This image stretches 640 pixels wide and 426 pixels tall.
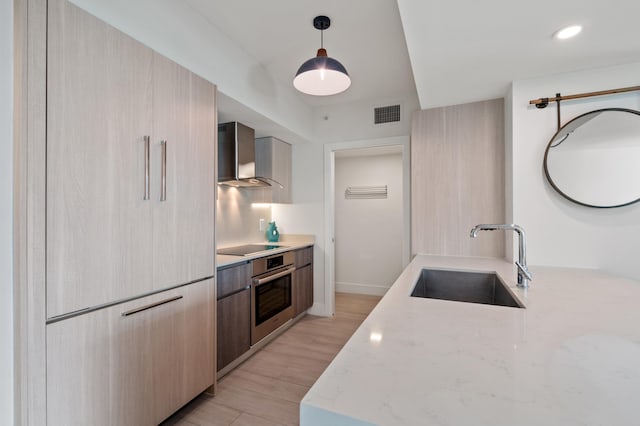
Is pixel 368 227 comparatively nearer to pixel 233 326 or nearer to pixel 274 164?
pixel 274 164

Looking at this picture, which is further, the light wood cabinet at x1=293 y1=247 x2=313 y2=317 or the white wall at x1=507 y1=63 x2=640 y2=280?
the light wood cabinet at x1=293 y1=247 x2=313 y2=317

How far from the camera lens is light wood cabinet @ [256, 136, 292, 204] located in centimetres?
339

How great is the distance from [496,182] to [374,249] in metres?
2.47

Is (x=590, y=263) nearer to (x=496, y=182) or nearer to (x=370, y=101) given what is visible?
(x=496, y=182)

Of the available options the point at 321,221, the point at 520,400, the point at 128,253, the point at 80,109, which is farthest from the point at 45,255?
the point at 321,221

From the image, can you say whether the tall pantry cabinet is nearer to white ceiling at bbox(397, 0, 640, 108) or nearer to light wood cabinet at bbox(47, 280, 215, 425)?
light wood cabinet at bbox(47, 280, 215, 425)

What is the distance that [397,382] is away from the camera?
607 millimetres

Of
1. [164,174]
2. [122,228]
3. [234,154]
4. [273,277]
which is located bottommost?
[273,277]

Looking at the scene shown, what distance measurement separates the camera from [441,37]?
1.55 m

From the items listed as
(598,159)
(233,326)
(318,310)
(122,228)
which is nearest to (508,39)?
(598,159)

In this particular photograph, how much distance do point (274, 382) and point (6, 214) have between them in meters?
1.87

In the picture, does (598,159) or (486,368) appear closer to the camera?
(486,368)

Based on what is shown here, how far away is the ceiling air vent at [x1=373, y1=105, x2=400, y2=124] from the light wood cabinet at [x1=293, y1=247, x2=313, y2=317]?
171 centimetres

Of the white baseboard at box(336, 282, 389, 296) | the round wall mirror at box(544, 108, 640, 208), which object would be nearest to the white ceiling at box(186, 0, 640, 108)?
the round wall mirror at box(544, 108, 640, 208)
